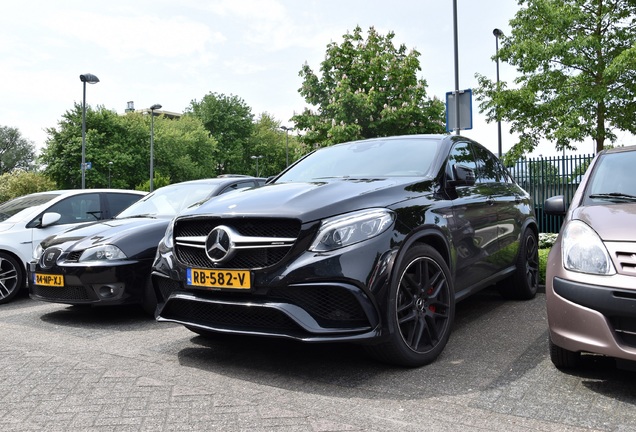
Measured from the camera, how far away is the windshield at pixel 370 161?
14.8 ft

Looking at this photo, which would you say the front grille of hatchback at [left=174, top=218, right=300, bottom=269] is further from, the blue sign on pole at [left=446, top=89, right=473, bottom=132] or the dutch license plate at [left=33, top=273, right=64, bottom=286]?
the blue sign on pole at [left=446, top=89, right=473, bottom=132]

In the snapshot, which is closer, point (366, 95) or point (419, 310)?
point (419, 310)

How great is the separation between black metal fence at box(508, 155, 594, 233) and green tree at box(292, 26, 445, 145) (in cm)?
727

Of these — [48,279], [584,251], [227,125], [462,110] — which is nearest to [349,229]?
[584,251]

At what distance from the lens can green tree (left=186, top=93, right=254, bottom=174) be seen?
64.4m

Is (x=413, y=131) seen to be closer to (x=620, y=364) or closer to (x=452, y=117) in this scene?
(x=452, y=117)

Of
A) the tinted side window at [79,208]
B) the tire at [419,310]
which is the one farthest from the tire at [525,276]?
the tinted side window at [79,208]

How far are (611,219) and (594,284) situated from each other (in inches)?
18.0

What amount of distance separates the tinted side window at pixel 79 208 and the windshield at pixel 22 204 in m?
0.25

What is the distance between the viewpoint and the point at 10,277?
7051 mm

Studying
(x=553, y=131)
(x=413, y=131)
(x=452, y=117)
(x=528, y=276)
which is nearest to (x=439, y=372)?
(x=528, y=276)

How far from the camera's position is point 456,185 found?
4.43 metres

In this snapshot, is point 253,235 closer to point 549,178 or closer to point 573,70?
point 549,178

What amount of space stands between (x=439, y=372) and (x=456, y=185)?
1513 millimetres
